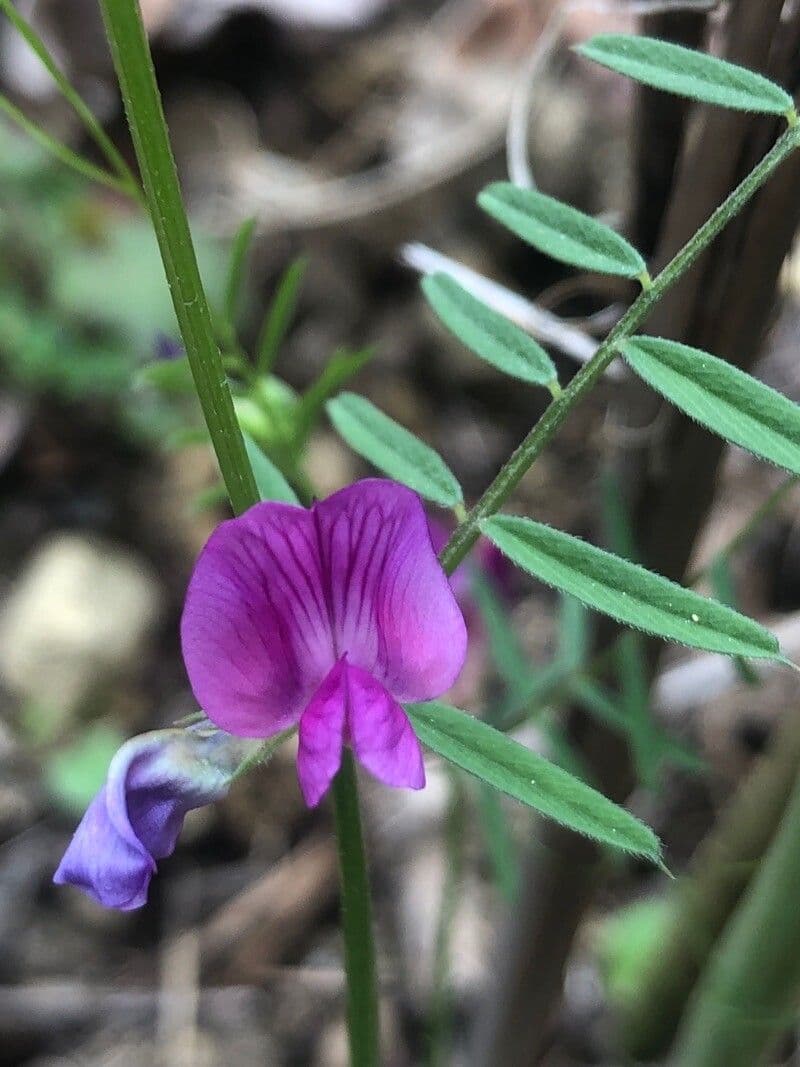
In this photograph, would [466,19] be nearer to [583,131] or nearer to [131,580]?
[583,131]

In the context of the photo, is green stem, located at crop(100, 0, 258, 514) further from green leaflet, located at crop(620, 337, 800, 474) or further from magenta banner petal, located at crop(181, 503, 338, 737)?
green leaflet, located at crop(620, 337, 800, 474)

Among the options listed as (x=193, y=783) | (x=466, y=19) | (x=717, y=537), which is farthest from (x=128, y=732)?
(x=466, y=19)

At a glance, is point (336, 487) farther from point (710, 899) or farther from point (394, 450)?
point (394, 450)

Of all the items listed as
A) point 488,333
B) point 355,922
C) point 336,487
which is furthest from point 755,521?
point 336,487

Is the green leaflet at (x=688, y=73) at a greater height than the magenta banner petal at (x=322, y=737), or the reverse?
the green leaflet at (x=688, y=73)

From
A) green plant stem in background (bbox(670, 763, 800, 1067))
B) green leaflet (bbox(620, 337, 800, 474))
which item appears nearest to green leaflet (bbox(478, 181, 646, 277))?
green leaflet (bbox(620, 337, 800, 474))

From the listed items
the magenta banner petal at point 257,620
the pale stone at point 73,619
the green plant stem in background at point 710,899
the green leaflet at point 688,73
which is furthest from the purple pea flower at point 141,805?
the pale stone at point 73,619

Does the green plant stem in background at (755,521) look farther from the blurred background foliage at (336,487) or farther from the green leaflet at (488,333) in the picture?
the green leaflet at (488,333)
